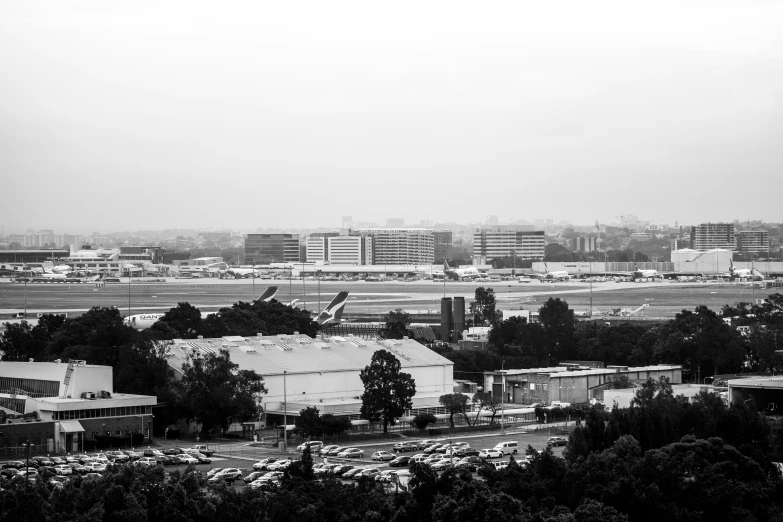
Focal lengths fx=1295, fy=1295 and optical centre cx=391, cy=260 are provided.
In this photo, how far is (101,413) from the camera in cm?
3972

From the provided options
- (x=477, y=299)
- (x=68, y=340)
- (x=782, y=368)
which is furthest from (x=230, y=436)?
(x=477, y=299)

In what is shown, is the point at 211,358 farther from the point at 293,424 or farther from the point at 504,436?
the point at 504,436

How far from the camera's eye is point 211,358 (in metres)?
42.4

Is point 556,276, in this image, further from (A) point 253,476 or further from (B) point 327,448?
(A) point 253,476

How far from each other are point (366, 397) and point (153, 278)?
152 m

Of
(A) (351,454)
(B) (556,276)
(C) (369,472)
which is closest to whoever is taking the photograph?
(C) (369,472)

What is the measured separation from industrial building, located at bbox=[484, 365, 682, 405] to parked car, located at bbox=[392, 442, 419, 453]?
11596mm

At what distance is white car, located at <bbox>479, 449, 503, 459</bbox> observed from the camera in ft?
114

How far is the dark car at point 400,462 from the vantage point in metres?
33.9

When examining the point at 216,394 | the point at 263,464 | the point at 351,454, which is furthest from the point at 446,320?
the point at 263,464

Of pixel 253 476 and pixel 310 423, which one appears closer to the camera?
pixel 253 476

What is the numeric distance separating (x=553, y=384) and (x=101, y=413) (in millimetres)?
17660

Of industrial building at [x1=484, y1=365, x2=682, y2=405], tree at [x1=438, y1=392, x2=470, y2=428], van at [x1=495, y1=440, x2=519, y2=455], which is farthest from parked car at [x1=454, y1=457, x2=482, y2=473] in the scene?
industrial building at [x1=484, y1=365, x2=682, y2=405]

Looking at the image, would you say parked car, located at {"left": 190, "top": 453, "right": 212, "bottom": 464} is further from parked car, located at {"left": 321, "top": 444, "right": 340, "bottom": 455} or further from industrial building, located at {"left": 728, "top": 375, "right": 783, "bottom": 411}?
industrial building, located at {"left": 728, "top": 375, "right": 783, "bottom": 411}
